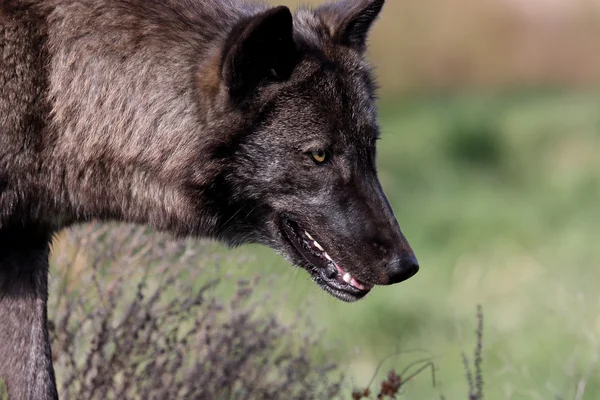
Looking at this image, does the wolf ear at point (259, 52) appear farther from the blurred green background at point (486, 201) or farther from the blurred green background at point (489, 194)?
the blurred green background at point (486, 201)

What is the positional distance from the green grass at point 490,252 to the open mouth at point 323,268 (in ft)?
1.56

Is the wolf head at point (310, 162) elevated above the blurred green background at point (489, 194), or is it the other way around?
the wolf head at point (310, 162)

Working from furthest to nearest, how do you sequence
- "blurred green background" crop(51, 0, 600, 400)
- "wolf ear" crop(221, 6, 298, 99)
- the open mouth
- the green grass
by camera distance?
"blurred green background" crop(51, 0, 600, 400), the green grass, the open mouth, "wolf ear" crop(221, 6, 298, 99)

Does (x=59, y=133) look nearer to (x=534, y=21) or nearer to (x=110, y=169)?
(x=110, y=169)

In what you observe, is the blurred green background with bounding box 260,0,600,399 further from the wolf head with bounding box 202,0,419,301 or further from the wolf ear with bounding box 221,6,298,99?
the wolf ear with bounding box 221,6,298,99

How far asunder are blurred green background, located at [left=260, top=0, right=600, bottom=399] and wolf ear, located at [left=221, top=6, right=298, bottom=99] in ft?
2.88

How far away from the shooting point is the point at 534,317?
8703 mm

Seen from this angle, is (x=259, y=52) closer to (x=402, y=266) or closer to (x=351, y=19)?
(x=351, y=19)

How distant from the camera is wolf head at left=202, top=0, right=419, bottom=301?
4035 millimetres

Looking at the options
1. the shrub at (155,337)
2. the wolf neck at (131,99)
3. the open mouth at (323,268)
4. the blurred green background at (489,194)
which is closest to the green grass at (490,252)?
the blurred green background at (489,194)

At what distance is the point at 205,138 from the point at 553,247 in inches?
283

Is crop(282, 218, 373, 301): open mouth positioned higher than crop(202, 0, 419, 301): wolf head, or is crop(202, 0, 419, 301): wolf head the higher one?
crop(202, 0, 419, 301): wolf head

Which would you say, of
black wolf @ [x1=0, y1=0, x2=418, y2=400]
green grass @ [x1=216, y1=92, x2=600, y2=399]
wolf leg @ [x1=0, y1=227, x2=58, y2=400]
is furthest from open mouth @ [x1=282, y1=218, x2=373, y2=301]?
wolf leg @ [x1=0, y1=227, x2=58, y2=400]

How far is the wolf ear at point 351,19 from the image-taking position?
14.3ft
